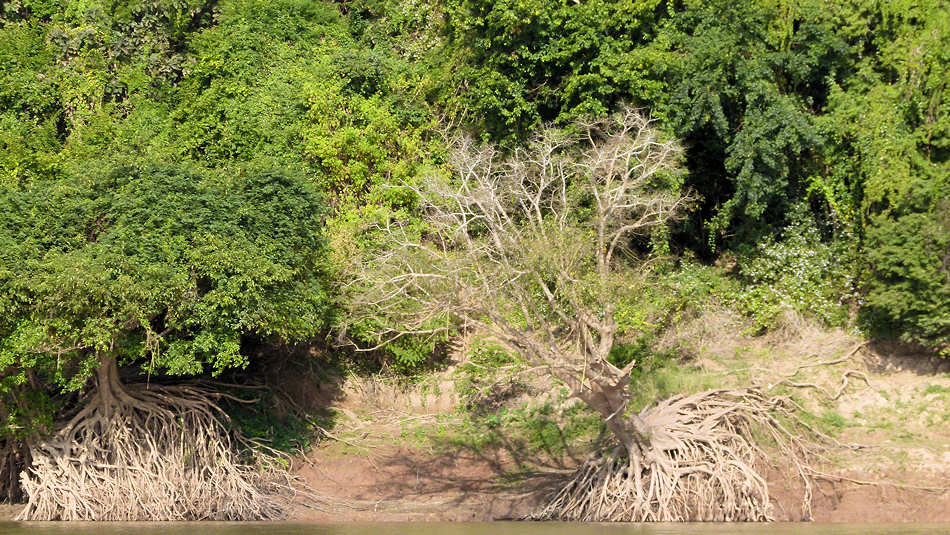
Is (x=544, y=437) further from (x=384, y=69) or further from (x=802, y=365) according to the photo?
(x=384, y=69)

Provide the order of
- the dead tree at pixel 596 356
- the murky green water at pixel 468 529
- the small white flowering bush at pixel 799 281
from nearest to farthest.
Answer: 1. the murky green water at pixel 468 529
2. the dead tree at pixel 596 356
3. the small white flowering bush at pixel 799 281

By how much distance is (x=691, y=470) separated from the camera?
16422mm

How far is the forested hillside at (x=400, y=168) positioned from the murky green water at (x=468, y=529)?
197 centimetres

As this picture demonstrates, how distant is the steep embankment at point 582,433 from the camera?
55.7ft

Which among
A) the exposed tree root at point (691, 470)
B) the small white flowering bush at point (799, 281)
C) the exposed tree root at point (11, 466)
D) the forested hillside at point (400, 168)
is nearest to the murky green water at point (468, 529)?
the exposed tree root at point (691, 470)

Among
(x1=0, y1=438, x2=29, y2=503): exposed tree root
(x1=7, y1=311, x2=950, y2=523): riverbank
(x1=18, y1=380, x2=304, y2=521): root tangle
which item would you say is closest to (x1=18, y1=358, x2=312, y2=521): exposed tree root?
(x1=18, y1=380, x2=304, y2=521): root tangle

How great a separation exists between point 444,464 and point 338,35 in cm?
1243

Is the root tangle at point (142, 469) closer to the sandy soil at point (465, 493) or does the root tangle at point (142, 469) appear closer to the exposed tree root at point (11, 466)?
the exposed tree root at point (11, 466)

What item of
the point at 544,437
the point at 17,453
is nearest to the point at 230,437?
the point at 17,453

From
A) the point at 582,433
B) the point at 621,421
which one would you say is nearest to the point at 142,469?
the point at 621,421

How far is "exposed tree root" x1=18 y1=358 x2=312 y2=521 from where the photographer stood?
55.4ft

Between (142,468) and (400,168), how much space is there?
8.72 meters

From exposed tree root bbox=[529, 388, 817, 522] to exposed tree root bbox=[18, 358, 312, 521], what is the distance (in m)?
5.13

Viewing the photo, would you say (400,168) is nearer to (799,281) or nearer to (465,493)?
(465,493)
